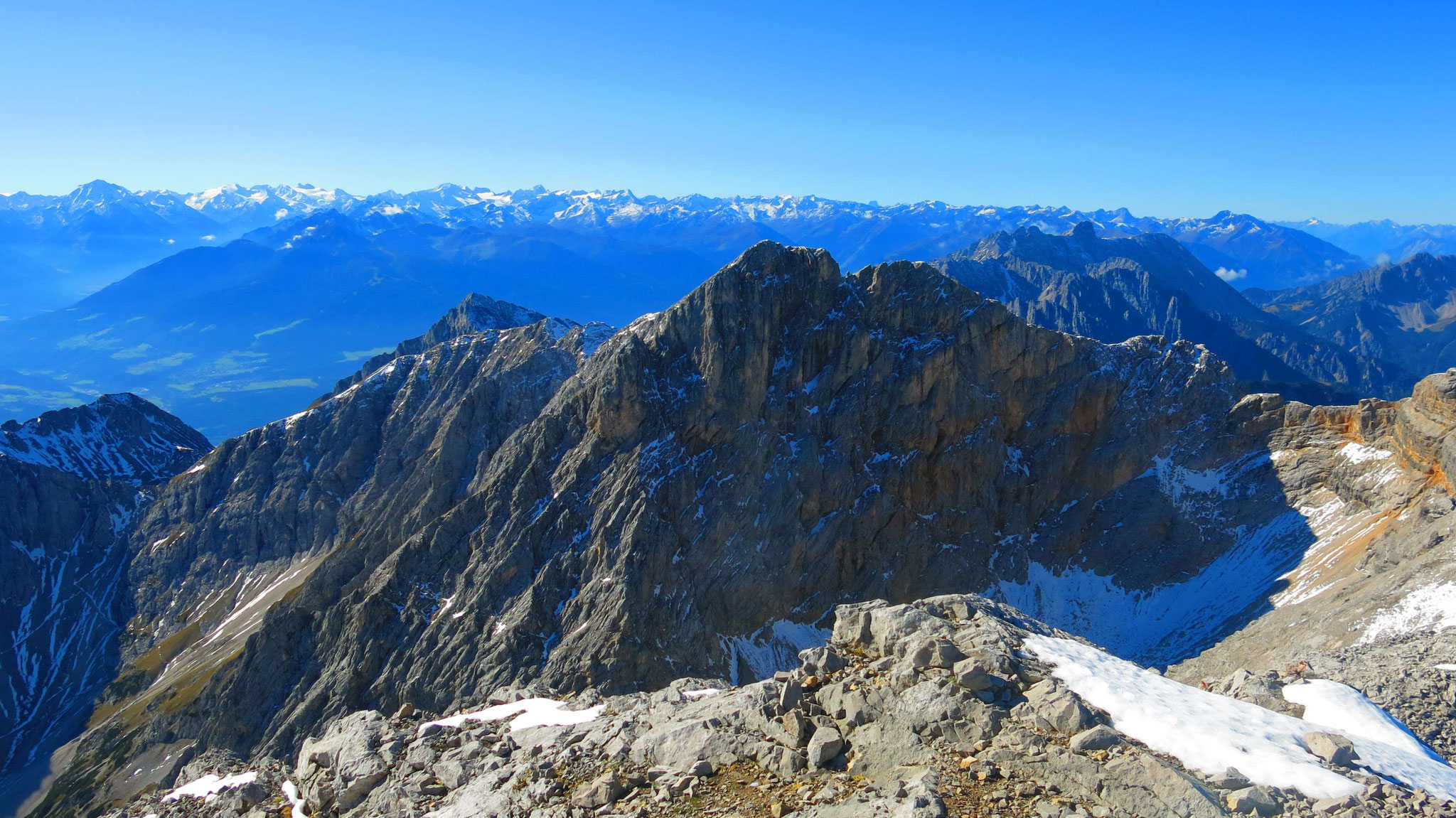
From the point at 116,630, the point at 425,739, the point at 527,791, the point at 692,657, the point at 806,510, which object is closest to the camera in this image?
the point at 527,791

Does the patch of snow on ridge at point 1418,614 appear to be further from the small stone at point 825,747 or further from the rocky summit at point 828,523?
the small stone at point 825,747

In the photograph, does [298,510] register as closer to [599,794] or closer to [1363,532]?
[599,794]

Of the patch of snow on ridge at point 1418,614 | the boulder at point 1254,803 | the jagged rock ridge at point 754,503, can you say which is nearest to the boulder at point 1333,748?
the boulder at point 1254,803

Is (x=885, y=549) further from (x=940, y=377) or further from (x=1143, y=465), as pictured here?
(x=1143, y=465)

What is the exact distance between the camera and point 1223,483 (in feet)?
305

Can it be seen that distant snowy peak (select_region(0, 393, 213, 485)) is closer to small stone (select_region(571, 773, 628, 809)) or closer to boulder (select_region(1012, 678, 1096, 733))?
small stone (select_region(571, 773, 628, 809))

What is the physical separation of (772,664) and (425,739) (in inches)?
2289

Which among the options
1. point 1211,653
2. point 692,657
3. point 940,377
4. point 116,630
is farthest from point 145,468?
point 1211,653

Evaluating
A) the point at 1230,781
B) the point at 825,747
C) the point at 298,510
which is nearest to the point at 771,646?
the point at 825,747

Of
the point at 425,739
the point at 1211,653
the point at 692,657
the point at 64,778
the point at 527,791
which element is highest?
the point at 527,791

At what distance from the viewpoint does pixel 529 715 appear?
3134 centimetres

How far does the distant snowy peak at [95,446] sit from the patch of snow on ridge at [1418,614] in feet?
748

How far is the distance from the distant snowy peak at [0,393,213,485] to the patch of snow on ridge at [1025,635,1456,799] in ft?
715

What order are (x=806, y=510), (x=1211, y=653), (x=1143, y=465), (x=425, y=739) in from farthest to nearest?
(x=1143, y=465)
(x=806, y=510)
(x=1211, y=653)
(x=425, y=739)
